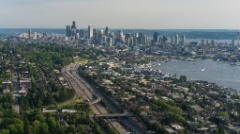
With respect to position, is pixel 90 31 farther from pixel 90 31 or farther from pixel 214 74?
pixel 214 74

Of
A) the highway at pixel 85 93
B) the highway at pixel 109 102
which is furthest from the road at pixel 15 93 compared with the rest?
the highway at pixel 109 102


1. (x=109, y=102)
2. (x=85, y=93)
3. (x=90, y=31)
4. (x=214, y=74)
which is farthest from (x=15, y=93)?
(x=90, y=31)

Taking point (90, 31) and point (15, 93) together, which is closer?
point (15, 93)

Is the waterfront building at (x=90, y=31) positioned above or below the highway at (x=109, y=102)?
above

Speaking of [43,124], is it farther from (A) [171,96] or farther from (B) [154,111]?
(A) [171,96]

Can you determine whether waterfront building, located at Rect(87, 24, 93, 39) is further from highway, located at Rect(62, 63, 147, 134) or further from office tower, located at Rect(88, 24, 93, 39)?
highway, located at Rect(62, 63, 147, 134)

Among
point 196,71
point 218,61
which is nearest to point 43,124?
point 196,71

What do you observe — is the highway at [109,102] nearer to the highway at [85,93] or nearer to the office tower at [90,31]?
the highway at [85,93]

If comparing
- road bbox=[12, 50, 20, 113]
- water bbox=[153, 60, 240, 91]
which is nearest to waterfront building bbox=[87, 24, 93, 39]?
water bbox=[153, 60, 240, 91]
